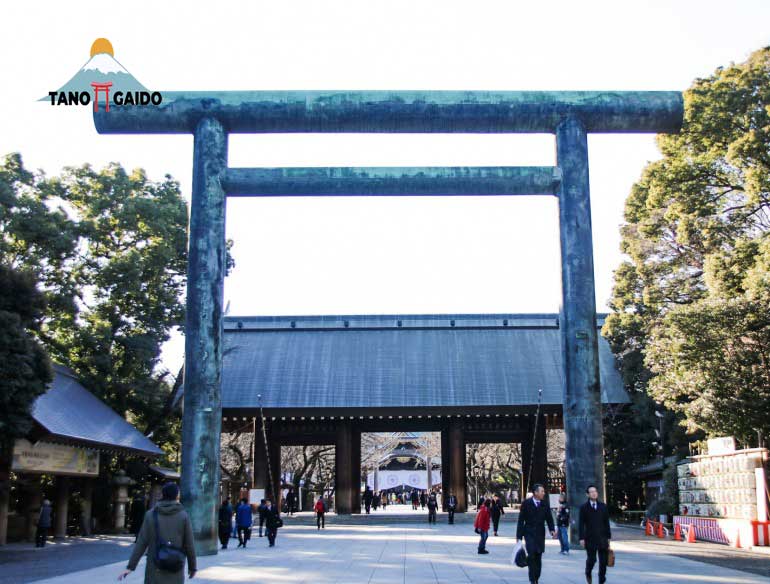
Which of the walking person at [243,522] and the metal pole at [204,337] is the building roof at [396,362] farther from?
the metal pole at [204,337]

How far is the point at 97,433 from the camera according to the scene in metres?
26.2

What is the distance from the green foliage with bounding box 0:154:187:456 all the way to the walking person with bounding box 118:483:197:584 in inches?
955

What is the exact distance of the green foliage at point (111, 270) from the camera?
30391mm

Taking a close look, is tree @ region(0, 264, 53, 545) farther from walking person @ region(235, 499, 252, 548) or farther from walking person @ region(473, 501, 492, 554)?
walking person @ region(473, 501, 492, 554)

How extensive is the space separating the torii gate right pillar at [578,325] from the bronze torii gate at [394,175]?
22 millimetres

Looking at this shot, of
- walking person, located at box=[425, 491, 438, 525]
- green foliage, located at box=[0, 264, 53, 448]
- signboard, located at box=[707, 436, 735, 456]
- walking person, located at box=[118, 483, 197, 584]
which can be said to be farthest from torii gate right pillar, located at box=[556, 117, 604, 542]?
walking person, located at box=[425, 491, 438, 525]

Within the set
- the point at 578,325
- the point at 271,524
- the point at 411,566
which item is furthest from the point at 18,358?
the point at 578,325

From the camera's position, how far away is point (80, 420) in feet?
85.9

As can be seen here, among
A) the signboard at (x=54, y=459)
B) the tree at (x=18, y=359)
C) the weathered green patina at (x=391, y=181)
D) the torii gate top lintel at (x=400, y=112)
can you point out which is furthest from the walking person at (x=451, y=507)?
the torii gate top lintel at (x=400, y=112)

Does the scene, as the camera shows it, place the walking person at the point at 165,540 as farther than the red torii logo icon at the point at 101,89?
No

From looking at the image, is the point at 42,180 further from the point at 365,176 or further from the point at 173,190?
the point at 365,176

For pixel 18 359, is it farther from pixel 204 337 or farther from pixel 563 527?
pixel 563 527

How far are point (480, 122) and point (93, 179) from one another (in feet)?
68.9

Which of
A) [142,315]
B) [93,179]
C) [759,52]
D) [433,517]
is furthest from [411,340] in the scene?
[759,52]
